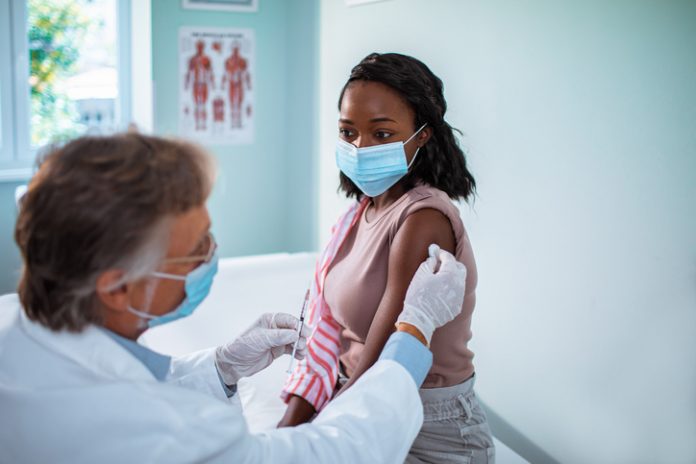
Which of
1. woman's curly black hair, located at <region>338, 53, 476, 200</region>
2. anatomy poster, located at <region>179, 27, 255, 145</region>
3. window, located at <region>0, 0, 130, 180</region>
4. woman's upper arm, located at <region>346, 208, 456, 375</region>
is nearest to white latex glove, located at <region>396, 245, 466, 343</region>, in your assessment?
woman's upper arm, located at <region>346, 208, 456, 375</region>

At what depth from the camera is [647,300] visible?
1.77 m

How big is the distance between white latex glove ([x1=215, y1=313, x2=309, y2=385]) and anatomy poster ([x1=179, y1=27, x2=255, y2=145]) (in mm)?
2423

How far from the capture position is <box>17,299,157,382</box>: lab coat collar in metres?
1.02

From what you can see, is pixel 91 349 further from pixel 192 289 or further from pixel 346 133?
pixel 346 133

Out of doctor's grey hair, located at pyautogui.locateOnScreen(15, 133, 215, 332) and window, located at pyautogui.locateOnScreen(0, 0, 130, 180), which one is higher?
window, located at pyautogui.locateOnScreen(0, 0, 130, 180)

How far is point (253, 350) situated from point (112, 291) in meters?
0.51

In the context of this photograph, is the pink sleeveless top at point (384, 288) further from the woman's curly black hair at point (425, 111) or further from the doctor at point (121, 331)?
the doctor at point (121, 331)

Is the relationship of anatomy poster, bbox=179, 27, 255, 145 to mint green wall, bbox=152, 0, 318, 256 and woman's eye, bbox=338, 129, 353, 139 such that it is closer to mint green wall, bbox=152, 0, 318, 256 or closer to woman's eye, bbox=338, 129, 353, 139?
mint green wall, bbox=152, 0, 318, 256

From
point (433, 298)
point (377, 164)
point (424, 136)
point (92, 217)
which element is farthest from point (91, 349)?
point (424, 136)

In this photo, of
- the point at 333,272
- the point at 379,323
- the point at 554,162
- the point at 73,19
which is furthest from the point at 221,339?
the point at 73,19

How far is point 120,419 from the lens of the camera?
964 mm

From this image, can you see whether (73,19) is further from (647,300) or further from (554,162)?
(647,300)

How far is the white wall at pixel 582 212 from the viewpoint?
1704mm

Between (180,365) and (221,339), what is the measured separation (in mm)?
995
